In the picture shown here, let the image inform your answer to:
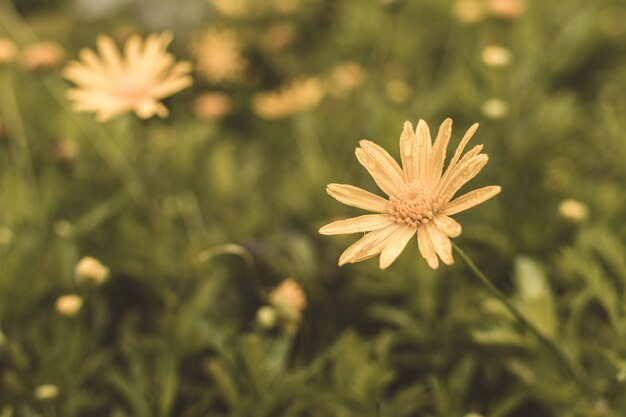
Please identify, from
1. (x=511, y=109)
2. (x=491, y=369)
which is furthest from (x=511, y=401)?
(x=511, y=109)

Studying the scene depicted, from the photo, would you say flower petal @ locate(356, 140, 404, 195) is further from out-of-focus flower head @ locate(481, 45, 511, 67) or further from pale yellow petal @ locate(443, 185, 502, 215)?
out-of-focus flower head @ locate(481, 45, 511, 67)

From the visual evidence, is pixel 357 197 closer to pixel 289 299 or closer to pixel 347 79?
pixel 289 299

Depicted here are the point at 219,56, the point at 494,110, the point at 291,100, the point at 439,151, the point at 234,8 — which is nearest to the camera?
the point at 439,151

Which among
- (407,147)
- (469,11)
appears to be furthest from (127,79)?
(469,11)

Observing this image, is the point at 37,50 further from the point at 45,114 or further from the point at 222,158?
the point at 222,158

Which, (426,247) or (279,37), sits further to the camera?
(279,37)

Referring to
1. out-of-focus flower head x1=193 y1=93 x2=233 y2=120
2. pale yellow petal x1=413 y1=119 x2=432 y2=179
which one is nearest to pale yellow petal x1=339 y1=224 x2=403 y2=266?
pale yellow petal x1=413 y1=119 x2=432 y2=179

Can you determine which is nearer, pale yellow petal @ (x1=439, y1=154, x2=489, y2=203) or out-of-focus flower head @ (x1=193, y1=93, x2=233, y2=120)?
pale yellow petal @ (x1=439, y1=154, x2=489, y2=203)

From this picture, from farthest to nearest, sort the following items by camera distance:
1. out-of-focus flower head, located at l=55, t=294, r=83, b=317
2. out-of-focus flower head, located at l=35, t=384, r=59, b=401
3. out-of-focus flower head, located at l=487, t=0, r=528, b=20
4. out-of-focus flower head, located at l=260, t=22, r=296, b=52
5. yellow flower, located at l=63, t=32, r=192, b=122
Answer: out-of-focus flower head, located at l=260, t=22, r=296, b=52
out-of-focus flower head, located at l=487, t=0, r=528, b=20
yellow flower, located at l=63, t=32, r=192, b=122
out-of-focus flower head, located at l=55, t=294, r=83, b=317
out-of-focus flower head, located at l=35, t=384, r=59, b=401
